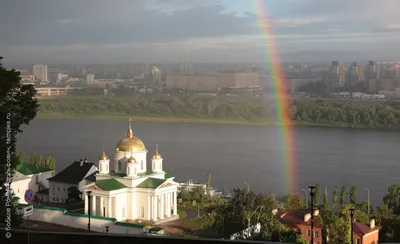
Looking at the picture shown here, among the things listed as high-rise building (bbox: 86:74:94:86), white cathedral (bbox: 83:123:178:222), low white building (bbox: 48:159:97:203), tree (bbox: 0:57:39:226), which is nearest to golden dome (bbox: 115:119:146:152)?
white cathedral (bbox: 83:123:178:222)

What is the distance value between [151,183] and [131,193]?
167 mm

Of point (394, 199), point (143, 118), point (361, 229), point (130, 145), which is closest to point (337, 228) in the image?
point (361, 229)

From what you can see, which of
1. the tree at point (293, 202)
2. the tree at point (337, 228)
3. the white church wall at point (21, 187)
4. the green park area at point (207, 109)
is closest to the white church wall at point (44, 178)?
the white church wall at point (21, 187)

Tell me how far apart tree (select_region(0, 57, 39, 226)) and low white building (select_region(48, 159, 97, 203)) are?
8.11 feet

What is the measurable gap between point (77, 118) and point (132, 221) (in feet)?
47.8

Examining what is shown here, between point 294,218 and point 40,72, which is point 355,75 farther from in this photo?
point 294,218

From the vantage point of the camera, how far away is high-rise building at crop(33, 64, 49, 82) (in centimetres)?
2027

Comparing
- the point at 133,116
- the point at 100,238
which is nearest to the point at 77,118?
A: the point at 133,116

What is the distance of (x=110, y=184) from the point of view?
4.48m

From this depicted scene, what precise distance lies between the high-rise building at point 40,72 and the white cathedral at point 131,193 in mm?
16181

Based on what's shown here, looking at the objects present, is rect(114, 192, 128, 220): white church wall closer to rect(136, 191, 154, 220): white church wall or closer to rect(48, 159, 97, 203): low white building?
rect(136, 191, 154, 220): white church wall

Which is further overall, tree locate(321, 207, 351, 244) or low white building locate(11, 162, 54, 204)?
low white building locate(11, 162, 54, 204)

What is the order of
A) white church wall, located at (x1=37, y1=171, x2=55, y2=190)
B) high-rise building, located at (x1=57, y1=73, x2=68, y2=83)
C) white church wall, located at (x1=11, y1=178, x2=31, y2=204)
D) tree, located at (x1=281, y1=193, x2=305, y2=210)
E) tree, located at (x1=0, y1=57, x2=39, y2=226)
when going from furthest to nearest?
high-rise building, located at (x1=57, y1=73, x2=68, y2=83) < white church wall, located at (x1=37, y1=171, x2=55, y2=190) < white church wall, located at (x1=11, y1=178, x2=31, y2=204) < tree, located at (x1=281, y1=193, x2=305, y2=210) < tree, located at (x1=0, y1=57, x2=39, y2=226)

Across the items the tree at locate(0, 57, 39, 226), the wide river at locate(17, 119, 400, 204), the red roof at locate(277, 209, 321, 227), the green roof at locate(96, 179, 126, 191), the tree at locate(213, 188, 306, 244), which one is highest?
the tree at locate(0, 57, 39, 226)
